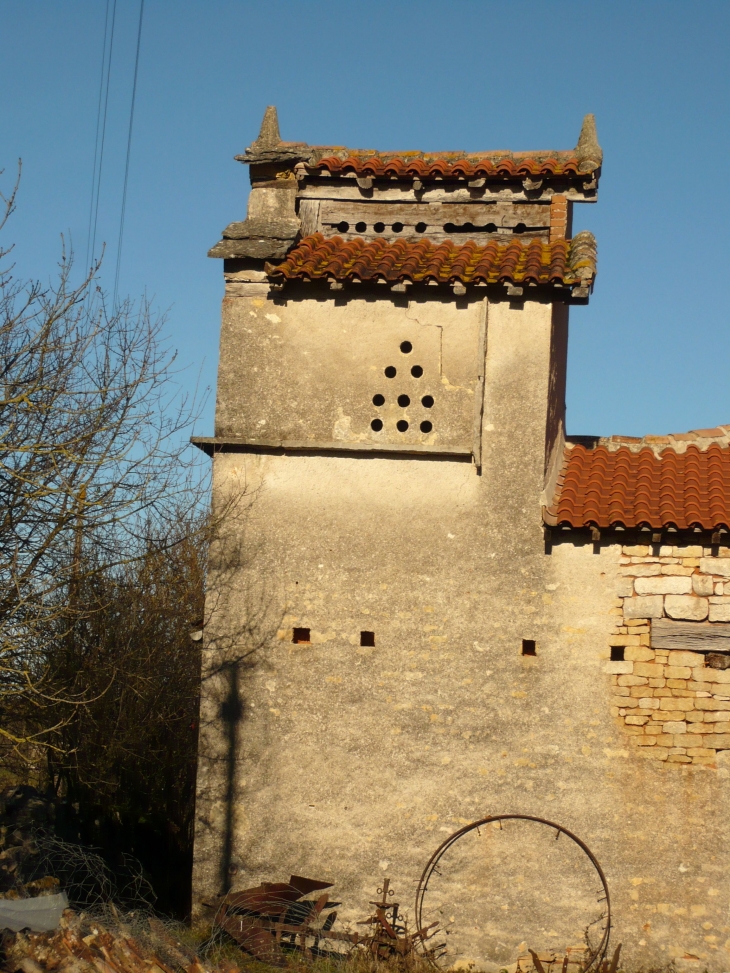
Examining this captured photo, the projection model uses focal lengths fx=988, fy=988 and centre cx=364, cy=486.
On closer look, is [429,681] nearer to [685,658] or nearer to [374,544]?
[374,544]

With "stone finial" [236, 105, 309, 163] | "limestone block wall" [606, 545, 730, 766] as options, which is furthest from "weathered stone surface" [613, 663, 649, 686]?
"stone finial" [236, 105, 309, 163]

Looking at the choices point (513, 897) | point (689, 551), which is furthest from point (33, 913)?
point (689, 551)

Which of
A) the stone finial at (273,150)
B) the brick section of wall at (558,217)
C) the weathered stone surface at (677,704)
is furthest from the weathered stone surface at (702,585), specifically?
the stone finial at (273,150)

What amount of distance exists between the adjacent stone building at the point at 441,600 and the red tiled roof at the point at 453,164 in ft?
0.56

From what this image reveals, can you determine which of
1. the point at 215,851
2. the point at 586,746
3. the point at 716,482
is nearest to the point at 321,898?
the point at 215,851

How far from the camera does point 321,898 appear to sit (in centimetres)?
883

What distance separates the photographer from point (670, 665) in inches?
355

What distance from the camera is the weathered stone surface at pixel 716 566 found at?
357 inches

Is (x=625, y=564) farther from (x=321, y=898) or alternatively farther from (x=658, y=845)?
(x=321, y=898)

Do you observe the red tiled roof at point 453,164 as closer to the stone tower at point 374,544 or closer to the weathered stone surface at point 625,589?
the stone tower at point 374,544

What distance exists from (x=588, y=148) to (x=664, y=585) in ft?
15.5

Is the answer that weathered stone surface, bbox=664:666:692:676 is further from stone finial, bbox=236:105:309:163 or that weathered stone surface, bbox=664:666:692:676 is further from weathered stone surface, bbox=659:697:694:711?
stone finial, bbox=236:105:309:163

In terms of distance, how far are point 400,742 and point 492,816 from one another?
1.05 m

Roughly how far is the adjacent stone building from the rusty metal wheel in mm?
130
